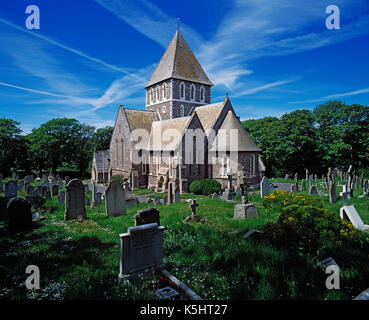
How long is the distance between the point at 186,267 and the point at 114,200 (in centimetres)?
547

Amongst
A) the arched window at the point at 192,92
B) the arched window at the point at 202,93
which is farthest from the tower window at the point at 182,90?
the arched window at the point at 202,93

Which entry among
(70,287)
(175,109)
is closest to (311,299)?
(70,287)

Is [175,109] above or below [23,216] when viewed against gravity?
above

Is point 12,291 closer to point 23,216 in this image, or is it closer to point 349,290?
point 23,216

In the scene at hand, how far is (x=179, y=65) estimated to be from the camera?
25.3 m

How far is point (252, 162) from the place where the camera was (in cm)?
2041

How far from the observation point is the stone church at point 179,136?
1961 centimetres

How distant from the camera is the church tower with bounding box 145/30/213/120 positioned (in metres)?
24.6

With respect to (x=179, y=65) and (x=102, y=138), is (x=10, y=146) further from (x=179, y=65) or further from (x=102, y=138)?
(x=179, y=65)

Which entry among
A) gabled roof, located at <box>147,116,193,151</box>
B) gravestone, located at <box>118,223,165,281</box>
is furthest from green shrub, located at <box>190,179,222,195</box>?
gravestone, located at <box>118,223,165,281</box>

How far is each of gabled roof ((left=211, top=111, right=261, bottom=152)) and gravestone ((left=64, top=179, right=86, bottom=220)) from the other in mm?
13648

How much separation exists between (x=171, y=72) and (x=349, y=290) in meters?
24.0

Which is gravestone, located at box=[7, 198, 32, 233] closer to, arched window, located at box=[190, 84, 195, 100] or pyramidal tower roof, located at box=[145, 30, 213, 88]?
pyramidal tower roof, located at box=[145, 30, 213, 88]
